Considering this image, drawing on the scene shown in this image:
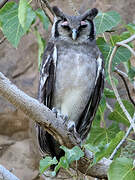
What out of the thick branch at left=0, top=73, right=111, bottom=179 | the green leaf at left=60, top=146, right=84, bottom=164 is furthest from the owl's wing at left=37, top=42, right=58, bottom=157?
the green leaf at left=60, top=146, right=84, bottom=164

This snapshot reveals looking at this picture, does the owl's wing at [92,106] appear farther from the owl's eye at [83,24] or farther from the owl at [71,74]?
the owl's eye at [83,24]

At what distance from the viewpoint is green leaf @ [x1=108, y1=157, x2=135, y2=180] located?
1902 millimetres

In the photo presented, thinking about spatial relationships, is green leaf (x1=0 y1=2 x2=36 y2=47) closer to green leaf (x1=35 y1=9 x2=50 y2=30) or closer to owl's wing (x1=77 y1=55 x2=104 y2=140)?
green leaf (x1=35 y1=9 x2=50 y2=30)

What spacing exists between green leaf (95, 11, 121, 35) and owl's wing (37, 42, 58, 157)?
321 mm

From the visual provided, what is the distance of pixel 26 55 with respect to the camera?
4508mm

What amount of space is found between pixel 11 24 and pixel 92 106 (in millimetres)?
766

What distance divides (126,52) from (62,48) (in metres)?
0.42

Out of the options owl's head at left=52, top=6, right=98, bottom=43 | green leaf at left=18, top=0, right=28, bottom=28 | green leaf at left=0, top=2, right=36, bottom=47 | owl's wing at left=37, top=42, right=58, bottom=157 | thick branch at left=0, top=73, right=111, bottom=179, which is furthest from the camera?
owl's head at left=52, top=6, right=98, bottom=43

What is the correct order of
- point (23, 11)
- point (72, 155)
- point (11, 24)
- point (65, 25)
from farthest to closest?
point (65, 25)
point (11, 24)
point (23, 11)
point (72, 155)

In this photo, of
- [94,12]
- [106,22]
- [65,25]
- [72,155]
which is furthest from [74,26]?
[72,155]

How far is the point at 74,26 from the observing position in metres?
2.83

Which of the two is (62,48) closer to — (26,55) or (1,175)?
(1,175)

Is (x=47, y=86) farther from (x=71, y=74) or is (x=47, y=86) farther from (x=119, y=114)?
(x=119, y=114)

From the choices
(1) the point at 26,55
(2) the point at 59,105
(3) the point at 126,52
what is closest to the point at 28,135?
(1) the point at 26,55
